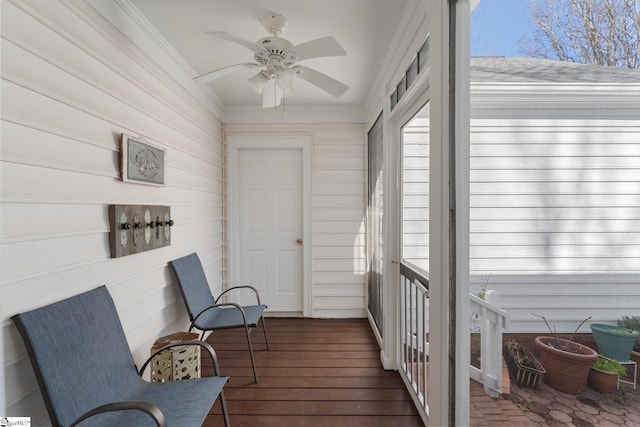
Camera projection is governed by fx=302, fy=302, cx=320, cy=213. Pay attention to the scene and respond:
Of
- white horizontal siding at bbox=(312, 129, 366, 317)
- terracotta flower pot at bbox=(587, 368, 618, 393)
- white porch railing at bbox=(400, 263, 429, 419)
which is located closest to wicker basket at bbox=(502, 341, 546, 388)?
terracotta flower pot at bbox=(587, 368, 618, 393)

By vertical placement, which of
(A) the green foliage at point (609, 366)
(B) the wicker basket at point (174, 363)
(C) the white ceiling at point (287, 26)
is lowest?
(B) the wicker basket at point (174, 363)

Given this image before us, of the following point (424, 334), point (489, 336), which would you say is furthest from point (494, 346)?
point (424, 334)

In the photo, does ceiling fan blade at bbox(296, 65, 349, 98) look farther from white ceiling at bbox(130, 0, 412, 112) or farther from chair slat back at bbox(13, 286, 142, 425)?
chair slat back at bbox(13, 286, 142, 425)

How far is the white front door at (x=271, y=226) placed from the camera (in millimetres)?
3770

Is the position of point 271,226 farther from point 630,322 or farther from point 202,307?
point 630,322

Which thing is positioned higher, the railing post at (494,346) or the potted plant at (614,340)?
the potted plant at (614,340)

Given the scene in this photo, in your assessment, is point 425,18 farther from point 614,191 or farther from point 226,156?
point 226,156

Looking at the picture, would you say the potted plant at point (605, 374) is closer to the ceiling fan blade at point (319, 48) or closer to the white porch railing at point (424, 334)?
the white porch railing at point (424, 334)

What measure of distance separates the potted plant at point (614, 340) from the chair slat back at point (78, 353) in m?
1.77

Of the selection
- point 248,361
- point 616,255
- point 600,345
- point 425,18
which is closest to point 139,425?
point 248,361

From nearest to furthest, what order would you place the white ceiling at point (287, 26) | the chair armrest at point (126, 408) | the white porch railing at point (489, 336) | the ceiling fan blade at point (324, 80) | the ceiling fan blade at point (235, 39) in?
the white porch railing at point (489, 336), the chair armrest at point (126, 408), the ceiling fan blade at point (235, 39), the white ceiling at point (287, 26), the ceiling fan blade at point (324, 80)

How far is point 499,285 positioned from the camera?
100 cm

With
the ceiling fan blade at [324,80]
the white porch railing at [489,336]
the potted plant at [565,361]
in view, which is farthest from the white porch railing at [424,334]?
the ceiling fan blade at [324,80]

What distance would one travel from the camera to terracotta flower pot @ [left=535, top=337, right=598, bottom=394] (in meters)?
0.72
